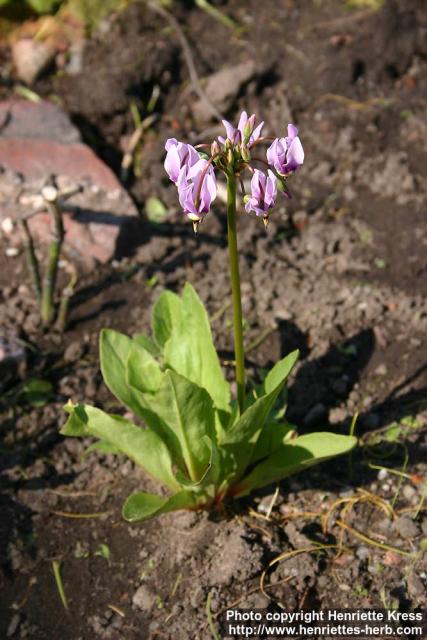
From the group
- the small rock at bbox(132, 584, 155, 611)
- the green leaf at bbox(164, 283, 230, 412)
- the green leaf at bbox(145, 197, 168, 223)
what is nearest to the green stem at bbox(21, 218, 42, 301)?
the green leaf at bbox(145, 197, 168, 223)

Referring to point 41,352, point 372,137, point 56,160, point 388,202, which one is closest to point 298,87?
point 372,137

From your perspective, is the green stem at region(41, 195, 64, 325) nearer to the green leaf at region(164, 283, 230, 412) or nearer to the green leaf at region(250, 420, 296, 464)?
the green leaf at region(164, 283, 230, 412)

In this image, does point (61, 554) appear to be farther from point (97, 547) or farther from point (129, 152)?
point (129, 152)

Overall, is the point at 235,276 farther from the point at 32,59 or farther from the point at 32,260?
the point at 32,59

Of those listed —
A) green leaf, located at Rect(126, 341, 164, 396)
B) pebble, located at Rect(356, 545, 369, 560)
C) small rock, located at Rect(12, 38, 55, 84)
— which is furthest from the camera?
small rock, located at Rect(12, 38, 55, 84)

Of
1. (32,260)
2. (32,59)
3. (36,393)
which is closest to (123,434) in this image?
(36,393)

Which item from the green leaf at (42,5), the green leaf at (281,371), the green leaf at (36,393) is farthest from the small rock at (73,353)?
the green leaf at (42,5)
